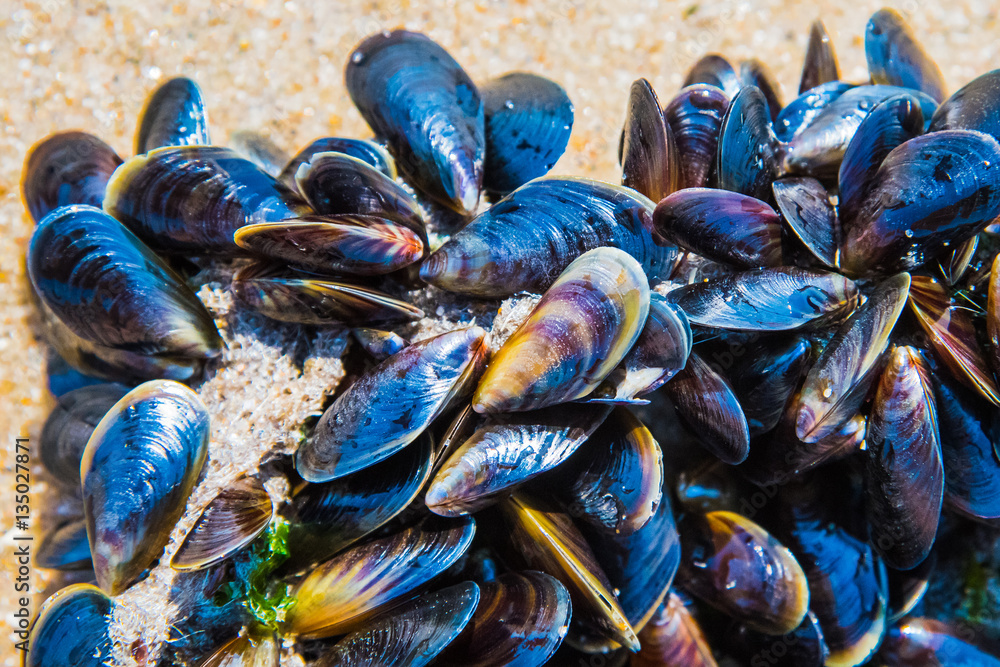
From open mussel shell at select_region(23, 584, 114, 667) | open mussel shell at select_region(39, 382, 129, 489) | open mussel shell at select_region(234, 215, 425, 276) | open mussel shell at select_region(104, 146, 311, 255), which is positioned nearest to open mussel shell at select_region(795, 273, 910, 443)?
open mussel shell at select_region(234, 215, 425, 276)

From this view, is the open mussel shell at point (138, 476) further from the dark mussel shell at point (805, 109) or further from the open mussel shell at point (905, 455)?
the dark mussel shell at point (805, 109)

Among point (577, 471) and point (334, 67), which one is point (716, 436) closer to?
point (577, 471)

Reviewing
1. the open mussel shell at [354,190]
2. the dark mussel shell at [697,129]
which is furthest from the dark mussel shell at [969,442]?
the open mussel shell at [354,190]

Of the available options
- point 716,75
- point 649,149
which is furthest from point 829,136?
point 649,149

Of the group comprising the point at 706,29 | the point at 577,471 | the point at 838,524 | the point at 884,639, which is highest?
the point at 706,29

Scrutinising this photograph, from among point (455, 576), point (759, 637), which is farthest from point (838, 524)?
point (455, 576)

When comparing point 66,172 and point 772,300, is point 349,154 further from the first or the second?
point 772,300
